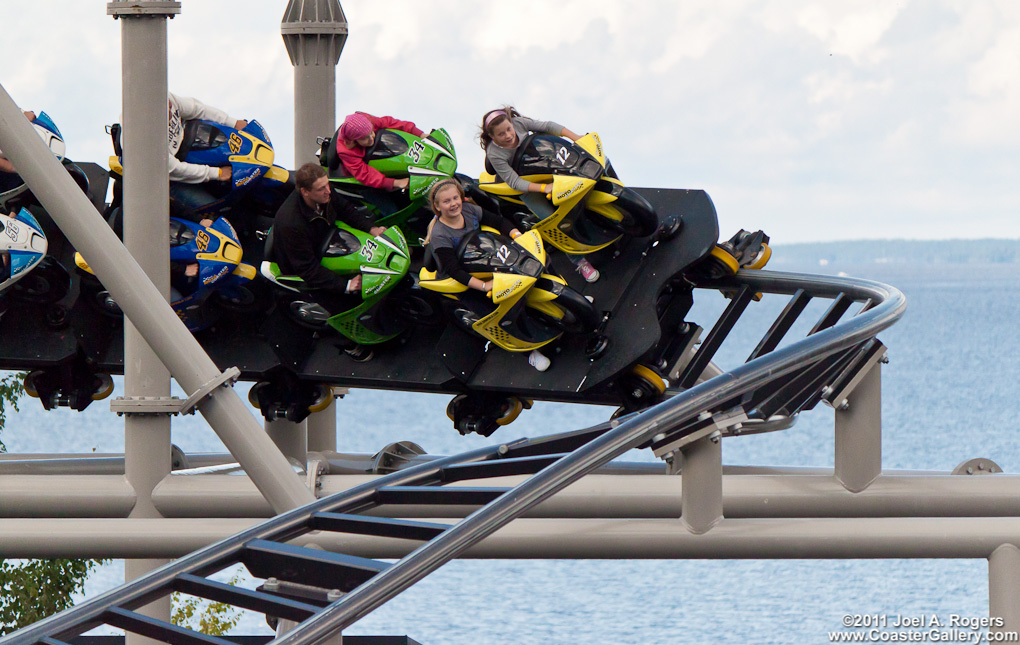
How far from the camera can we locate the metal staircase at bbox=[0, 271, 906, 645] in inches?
142

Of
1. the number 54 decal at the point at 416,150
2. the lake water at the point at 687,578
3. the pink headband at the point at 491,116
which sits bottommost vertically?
the lake water at the point at 687,578

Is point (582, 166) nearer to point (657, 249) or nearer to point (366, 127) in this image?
point (657, 249)

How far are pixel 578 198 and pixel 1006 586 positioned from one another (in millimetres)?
2044

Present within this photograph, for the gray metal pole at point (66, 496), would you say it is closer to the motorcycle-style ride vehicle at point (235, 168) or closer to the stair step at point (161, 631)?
the motorcycle-style ride vehicle at point (235, 168)

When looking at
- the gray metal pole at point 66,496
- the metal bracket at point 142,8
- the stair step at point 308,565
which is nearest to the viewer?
the stair step at point 308,565

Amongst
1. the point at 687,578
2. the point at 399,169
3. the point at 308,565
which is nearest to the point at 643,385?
the point at 399,169

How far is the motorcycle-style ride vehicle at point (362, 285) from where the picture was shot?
18.2ft

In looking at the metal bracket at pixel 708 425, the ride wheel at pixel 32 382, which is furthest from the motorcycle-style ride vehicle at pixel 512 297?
the ride wheel at pixel 32 382

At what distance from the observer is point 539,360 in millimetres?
5547

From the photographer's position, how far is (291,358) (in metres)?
6.09

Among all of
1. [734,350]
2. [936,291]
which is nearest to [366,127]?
[734,350]

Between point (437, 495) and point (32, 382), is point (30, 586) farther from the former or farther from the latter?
point (437, 495)

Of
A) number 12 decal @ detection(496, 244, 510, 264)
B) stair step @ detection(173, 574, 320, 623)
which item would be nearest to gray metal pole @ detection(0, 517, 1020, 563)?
stair step @ detection(173, 574, 320, 623)

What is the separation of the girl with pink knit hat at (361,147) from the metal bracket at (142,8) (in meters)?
0.86
